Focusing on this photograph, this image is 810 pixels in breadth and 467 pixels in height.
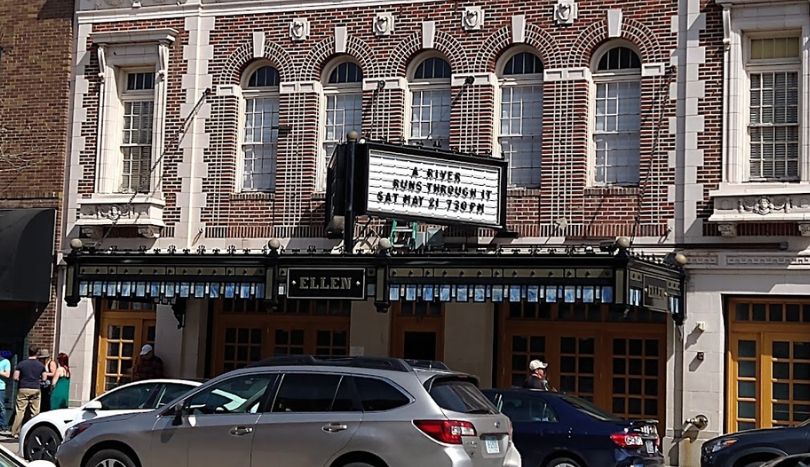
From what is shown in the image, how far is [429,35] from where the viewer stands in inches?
905

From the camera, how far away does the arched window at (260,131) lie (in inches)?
952

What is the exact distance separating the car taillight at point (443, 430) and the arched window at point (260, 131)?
12.2m

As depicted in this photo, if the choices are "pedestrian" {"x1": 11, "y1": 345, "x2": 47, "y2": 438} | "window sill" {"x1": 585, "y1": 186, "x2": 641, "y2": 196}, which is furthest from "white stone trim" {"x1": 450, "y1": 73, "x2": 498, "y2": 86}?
"pedestrian" {"x1": 11, "y1": 345, "x2": 47, "y2": 438}

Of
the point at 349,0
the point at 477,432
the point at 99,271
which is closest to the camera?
the point at 477,432

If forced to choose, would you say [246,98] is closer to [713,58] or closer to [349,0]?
[349,0]

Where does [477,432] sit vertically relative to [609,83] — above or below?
below

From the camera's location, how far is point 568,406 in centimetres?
1627

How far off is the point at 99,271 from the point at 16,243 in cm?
369

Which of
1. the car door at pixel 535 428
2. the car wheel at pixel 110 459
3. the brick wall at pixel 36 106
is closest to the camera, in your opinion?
the car wheel at pixel 110 459

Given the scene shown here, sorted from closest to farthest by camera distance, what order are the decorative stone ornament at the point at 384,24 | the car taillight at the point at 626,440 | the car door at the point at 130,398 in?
the car taillight at the point at 626,440 → the car door at the point at 130,398 → the decorative stone ornament at the point at 384,24

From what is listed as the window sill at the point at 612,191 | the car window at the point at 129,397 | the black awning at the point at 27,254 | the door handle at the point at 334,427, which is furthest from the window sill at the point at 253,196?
the door handle at the point at 334,427

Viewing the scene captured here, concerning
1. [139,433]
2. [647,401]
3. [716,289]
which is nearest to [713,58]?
[716,289]

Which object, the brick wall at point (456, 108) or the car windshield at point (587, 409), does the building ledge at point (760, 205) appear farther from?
the car windshield at point (587, 409)

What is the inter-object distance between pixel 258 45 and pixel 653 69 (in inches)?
302
